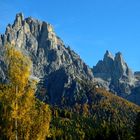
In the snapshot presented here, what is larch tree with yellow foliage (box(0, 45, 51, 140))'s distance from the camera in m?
58.7

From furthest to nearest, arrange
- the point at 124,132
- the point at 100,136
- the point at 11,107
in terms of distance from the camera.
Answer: the point at 100,136, the point at 124,132, the point at 11,107

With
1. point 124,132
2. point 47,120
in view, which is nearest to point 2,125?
point 47,120

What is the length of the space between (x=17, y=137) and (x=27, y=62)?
10975 millimetres

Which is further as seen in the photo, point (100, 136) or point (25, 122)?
point (100, 136)

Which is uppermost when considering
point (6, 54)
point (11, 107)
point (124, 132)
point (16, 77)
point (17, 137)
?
point (124, 132)

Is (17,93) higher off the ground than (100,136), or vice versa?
(100,136)

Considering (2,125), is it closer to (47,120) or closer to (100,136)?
(47,120)

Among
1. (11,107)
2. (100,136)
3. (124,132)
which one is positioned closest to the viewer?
(11,107)

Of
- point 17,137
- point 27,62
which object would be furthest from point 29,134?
point 27,62

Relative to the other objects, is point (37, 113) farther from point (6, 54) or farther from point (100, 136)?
point (100, 136)

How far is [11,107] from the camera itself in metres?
58.0

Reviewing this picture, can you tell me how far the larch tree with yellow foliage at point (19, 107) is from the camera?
58.7 m

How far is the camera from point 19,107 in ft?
193

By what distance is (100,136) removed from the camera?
16500 centimetres
